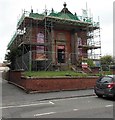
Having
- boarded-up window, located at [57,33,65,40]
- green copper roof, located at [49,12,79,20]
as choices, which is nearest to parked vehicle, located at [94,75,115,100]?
boarded-up window, located at [57,33,65,40]

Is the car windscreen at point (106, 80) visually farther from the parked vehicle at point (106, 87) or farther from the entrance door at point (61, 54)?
the entrance door at point (61, 54)

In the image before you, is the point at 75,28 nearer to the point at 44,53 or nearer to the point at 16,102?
the point at 44,53

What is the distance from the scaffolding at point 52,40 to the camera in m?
27.0

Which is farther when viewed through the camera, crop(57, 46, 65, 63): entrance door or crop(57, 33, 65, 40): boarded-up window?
crop(57, 33, 65, 40): boarded-up window

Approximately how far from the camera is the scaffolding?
27.0m

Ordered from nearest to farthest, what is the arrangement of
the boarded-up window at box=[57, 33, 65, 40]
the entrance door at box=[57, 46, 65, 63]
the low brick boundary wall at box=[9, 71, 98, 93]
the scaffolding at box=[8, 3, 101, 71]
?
the low brick boundary wall at box=[9, 71, 98, 93], the scaffolding at box=[8, 3, 101, 71], the entrance door at box=[57, 46, 65, 63], the boarded-up window at box=[57, 33, 65, 40]

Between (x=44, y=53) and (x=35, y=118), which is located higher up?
(x=44, y=53)

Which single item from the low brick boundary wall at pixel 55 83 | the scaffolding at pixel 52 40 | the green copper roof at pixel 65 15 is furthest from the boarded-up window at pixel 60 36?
the low brick boundary wall at pixel 55 83

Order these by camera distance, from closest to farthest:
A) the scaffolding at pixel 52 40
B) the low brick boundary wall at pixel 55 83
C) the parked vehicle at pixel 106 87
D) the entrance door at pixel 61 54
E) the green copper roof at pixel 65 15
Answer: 1. the parked vehicle at pixel 106 87
2. the low brick boundary wall at pixel 55 83
3. the scaffolding at pixel 52 40
4. the green copper roof at pixel 65 15
5. the entrance door at pixel 61 54

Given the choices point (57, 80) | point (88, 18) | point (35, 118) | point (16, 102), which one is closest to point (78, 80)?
point (57, 80)

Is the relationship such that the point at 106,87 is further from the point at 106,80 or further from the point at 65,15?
the point at 65,15

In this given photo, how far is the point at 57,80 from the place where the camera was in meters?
18.4

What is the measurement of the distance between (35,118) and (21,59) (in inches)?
660

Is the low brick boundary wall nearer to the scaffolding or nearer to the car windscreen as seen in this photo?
the car windscreen
